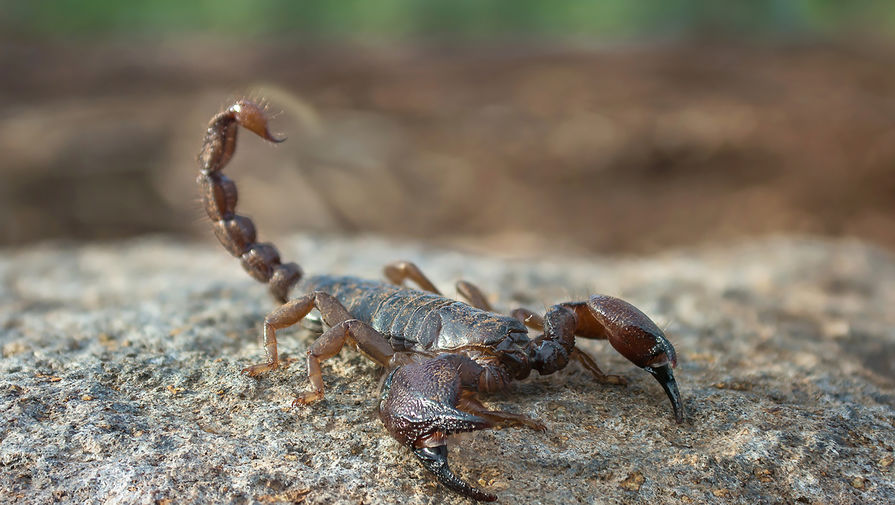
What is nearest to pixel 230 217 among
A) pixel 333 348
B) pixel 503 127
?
pixel 333 348

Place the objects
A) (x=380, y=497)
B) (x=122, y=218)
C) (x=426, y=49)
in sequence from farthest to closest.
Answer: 1. (x=426, y=49)
2. (x=122, y=218)
3. (x=380, y=497)

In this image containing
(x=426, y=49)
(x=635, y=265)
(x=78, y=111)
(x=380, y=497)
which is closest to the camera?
(x=380, y=497)

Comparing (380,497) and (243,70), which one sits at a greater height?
(243,70)

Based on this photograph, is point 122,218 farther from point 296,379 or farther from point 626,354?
point 626,354

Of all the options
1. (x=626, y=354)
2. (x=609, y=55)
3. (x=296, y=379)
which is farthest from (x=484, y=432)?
(x=609, y=55)

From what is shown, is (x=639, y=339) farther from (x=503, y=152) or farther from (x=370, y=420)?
(x=503, y=152)

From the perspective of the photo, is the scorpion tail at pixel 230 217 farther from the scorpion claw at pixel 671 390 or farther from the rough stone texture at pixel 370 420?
the scorpion claw at pixel 671 390

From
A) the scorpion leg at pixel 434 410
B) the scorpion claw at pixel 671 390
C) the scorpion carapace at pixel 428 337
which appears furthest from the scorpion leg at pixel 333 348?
the scorpion claw at pixel 671 390
